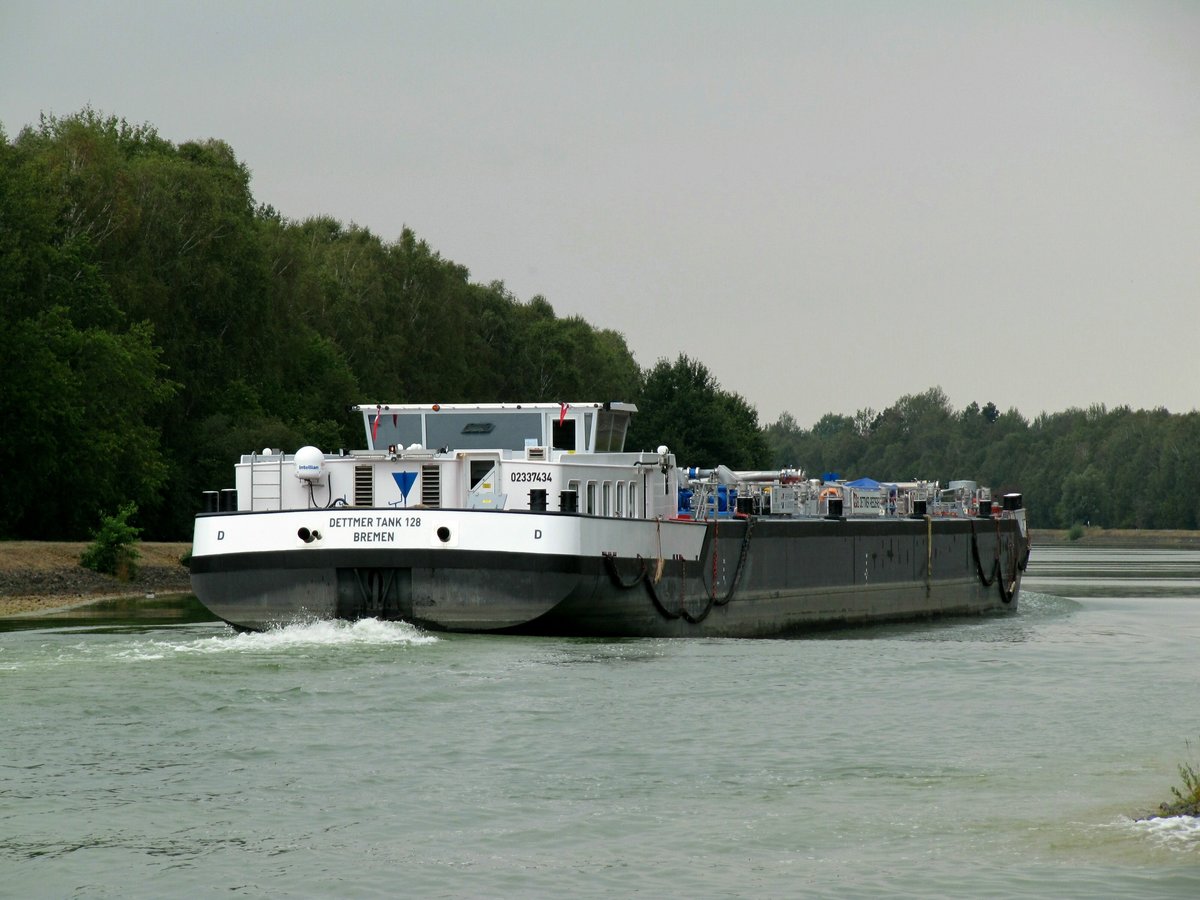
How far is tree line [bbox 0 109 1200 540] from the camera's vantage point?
56.2 metres

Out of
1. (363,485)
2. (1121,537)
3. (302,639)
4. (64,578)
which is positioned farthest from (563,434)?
(1121,537)

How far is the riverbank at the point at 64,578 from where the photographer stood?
147 feet

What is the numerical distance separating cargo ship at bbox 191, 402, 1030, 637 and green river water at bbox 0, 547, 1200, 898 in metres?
0.76

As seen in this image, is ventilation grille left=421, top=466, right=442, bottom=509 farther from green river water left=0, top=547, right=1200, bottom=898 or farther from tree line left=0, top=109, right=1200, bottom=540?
tree line left=0, top=109, right=1200, bottom=540

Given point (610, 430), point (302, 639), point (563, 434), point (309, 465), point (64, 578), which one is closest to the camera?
point (302, 639)

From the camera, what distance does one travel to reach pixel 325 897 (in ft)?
41.2

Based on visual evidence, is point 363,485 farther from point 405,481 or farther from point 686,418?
point 686,418

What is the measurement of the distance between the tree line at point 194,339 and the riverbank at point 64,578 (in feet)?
11.2

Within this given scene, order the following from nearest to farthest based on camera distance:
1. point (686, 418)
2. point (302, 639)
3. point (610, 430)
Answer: point (302, 639) < point (610, 430) < point (686, 418)

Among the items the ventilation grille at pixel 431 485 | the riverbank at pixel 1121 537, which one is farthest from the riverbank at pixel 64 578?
the riverbank at pixel 1121 537

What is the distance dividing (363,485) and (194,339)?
139ft

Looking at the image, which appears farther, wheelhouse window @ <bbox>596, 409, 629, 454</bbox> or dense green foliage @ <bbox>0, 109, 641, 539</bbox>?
dense green foliage @ <bbox>0, 109, 641, 539</bbox>

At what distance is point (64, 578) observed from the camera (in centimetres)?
4894

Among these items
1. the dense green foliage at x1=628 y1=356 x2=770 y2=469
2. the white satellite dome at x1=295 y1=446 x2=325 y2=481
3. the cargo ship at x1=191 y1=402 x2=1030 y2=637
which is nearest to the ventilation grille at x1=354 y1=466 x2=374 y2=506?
the cargo ship at x1=191 y1=402 x2=1030 y2=637
